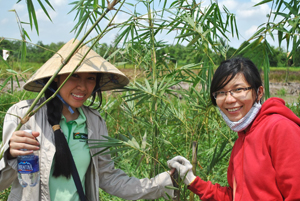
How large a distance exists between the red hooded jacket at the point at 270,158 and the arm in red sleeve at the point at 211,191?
0.16 meters

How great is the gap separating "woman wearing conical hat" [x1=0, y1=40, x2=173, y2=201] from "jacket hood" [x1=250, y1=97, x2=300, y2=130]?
562mm

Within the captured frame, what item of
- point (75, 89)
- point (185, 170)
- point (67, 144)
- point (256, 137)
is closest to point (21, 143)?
point (67, 144)

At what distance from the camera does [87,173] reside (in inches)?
49.2

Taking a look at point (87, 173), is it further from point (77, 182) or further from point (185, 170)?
point (185, 170)

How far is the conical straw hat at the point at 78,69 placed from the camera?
1140 mm

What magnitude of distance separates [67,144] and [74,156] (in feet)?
0.25

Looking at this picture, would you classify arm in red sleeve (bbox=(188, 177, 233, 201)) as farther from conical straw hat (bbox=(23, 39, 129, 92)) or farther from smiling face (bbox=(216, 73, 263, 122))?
conical straw hat (bbox=(23, 39, 129, 92))

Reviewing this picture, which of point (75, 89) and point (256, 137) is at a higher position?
point (75, 89)

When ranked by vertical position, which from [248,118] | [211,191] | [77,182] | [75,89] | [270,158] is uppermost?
[75,89]

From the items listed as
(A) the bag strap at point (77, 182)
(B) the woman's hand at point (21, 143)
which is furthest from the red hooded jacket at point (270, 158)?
(B) the woman's hand at point (21, 143)

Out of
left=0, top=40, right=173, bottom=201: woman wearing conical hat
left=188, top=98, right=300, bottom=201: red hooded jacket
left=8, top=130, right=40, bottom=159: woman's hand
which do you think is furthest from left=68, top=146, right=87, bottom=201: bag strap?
left=188, top=98, right=300, bottom=201: red hooded jacket

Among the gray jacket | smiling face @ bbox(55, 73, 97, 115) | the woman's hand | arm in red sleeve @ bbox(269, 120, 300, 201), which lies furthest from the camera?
smiling face @ bbox(55, 73, 97, 115)

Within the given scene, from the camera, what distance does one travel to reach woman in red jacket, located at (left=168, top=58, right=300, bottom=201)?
84 centimetres

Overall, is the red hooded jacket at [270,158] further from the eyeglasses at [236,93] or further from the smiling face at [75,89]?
the smiling face at [75,89]
